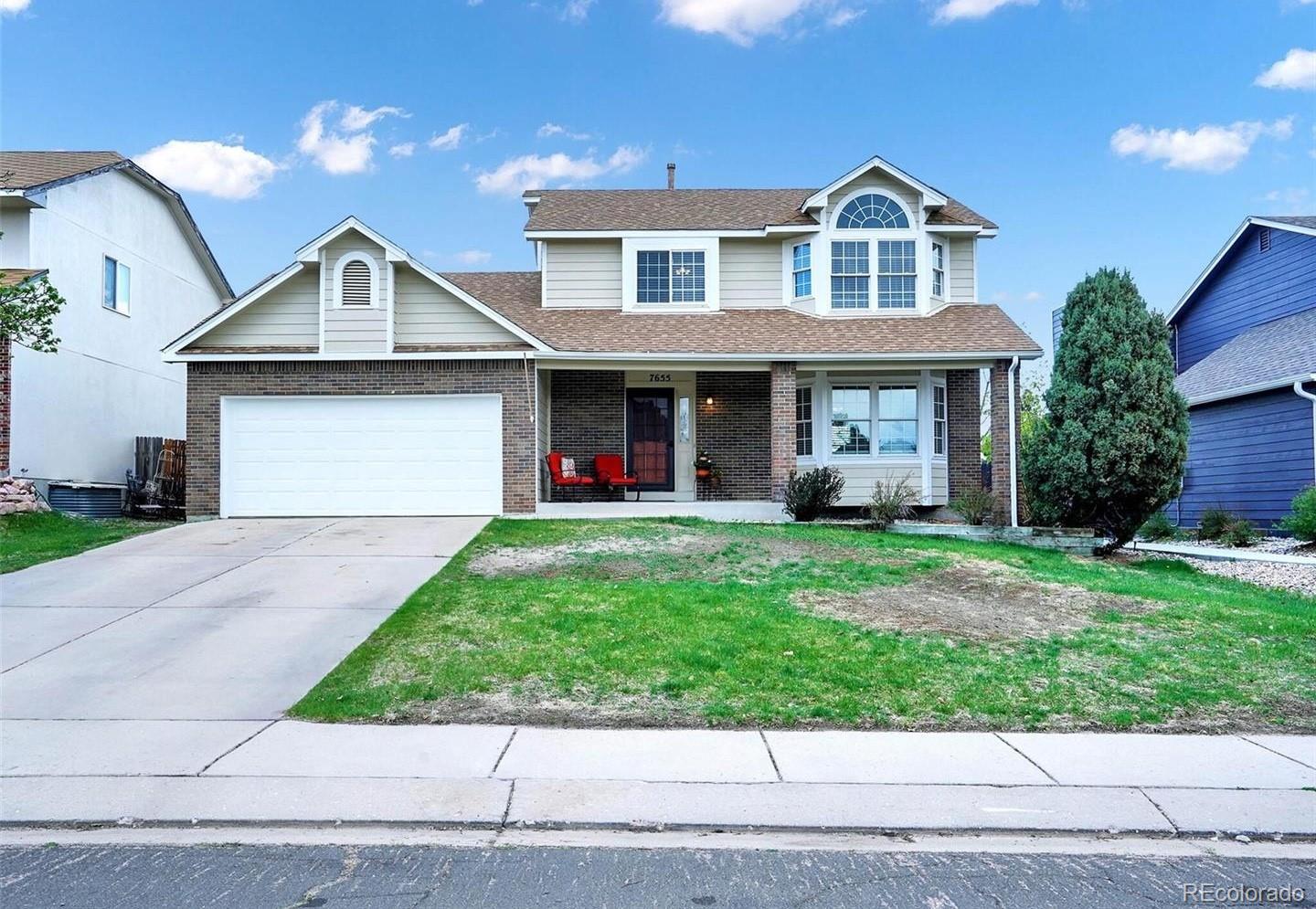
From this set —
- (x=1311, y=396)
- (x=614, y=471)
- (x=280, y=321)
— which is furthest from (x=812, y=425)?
(x=280, y=321)

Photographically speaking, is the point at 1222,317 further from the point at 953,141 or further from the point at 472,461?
the point at 472,461

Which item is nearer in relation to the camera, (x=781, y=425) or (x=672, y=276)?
(x=781, y=425)

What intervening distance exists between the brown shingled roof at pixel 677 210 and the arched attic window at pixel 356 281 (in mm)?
3889

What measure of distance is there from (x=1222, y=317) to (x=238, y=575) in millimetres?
23651

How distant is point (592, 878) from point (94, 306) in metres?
19.0

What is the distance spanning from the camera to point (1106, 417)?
13.9 metres

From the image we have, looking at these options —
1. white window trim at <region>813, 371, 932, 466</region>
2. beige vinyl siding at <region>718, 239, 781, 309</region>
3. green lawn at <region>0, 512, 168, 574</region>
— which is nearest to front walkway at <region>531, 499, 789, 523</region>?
white window trim at <region>813, 371, 932, 466</region>

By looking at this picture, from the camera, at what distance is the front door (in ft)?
62.0

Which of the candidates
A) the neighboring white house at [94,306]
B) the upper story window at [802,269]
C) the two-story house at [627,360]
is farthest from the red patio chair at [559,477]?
the neighboring white house at [94,306]

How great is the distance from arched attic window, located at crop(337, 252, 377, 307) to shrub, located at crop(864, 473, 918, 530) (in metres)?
9.16

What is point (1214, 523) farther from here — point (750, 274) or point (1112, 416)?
point (750, 274)

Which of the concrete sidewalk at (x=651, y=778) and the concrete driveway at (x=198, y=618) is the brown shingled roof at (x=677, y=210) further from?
the concrete sidewalk at (x=651, y=778)

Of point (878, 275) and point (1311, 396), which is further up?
point (878, 275)

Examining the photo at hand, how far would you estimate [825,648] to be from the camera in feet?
26.1
